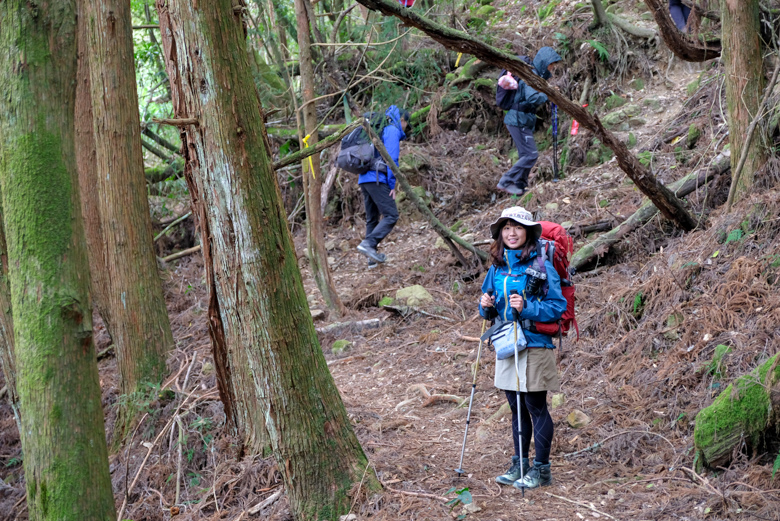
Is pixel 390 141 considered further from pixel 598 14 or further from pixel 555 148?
pixel 598 14

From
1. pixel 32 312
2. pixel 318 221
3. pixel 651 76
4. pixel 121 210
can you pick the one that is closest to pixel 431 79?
pixel 651 76

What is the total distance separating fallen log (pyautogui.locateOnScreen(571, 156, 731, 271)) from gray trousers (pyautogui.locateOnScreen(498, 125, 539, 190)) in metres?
2.73

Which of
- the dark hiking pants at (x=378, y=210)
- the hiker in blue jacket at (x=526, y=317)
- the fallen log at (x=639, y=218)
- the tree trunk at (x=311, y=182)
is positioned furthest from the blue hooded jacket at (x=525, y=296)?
the dark hiking pants at (x=378, y=210)

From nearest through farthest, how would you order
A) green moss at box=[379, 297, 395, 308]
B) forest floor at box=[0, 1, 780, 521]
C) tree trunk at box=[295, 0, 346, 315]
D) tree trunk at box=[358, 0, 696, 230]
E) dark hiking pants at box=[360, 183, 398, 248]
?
1. forest floor at box=[0, 1, 780, 521]
2. tree trunk at box=[358, 0, 696, 230]
3. tree trunk at box=[295, 0, 346, 315]
4. green moss at box=[379, 297, 395, 308]
5. dark hiking pants at box=[360, 183, 398, 248]

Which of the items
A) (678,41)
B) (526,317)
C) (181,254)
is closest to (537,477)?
(526,317)

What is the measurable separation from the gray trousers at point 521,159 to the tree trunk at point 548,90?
Answer: 3394 millimetres

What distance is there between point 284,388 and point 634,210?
235 inches

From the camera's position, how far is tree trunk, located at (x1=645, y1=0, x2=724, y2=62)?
20.5 feet

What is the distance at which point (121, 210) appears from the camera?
625 cm

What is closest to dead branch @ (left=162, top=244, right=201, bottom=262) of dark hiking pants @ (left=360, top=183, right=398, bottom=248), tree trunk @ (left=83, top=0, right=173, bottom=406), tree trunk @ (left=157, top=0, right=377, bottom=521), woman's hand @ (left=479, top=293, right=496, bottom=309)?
dark hiking pants @ (left=360, top=183, right=398, bottom=248)

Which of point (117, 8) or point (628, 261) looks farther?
point (628, 261)

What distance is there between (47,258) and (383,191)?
6955mm

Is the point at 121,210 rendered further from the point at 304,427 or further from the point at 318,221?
the point at 304,427

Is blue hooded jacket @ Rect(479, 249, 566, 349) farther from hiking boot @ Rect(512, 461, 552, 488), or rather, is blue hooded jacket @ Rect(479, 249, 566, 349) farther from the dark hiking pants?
the dark hiking pants
